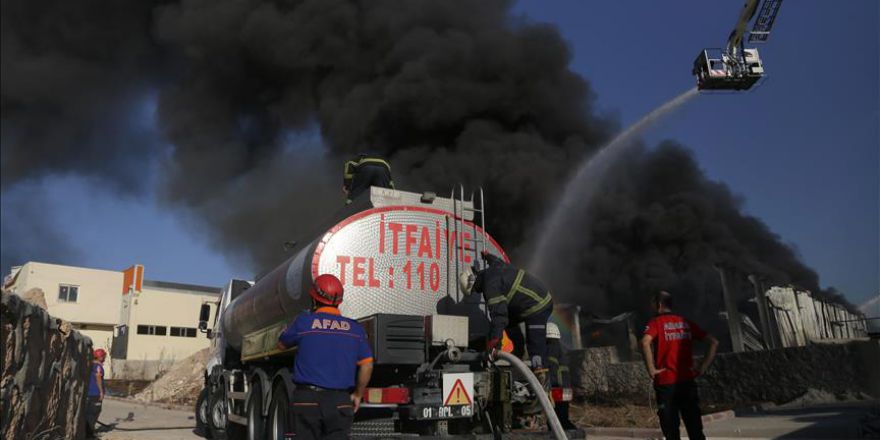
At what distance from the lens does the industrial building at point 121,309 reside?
33.3 m

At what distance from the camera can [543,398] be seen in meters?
4.45

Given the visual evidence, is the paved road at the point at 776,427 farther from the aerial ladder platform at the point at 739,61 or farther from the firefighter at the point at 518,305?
the aerial ladder platform at the point at 739,61

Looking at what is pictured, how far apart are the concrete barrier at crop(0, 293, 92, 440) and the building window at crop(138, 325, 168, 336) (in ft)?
103

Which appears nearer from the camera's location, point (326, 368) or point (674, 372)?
point (326, 368)

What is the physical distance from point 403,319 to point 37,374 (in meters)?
2.96

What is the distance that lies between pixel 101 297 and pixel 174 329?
4533 millimetres

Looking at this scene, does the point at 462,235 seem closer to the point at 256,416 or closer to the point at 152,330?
the point at 256,416

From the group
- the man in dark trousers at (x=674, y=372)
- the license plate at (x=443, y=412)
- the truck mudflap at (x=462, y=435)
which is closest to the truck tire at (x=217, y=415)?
the truck mudflap at (x=462, y=435)

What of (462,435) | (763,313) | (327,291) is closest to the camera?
(327,291)

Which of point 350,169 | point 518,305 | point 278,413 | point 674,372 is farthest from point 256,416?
point 674,372

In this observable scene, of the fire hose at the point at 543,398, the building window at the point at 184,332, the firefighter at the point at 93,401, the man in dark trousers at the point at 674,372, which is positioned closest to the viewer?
the fire hose at the point at 543,398

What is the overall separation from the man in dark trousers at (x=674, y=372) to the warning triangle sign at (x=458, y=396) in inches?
55.9

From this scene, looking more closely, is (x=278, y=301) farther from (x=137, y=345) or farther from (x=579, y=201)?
(x=137, y=345)

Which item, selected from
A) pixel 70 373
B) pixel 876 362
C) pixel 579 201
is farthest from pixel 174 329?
pixel 876 362
